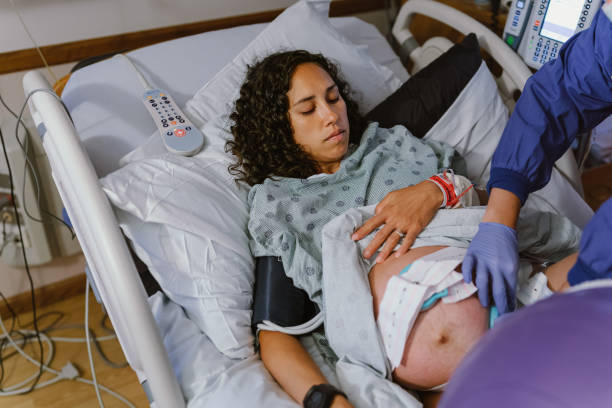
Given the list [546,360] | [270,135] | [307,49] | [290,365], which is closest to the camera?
[546,360]

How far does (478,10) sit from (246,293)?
4.76 feet

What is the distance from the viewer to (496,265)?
3.19 ft

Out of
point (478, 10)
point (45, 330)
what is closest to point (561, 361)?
point (478, 10)

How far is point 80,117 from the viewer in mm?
1448

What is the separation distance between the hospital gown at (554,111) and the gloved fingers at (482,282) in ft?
0.62

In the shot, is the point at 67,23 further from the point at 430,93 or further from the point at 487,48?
the point at 487,48

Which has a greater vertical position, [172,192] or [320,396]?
[172,192]

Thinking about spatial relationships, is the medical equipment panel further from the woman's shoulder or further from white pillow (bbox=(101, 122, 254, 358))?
white pillow (bbox=(101, 122, 254, 358))

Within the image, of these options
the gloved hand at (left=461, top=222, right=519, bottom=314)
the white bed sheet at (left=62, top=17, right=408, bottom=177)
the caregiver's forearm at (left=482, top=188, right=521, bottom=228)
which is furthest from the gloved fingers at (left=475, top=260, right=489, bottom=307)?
the white bed sheet at (left=62, top=17, right=408, bottom=177)

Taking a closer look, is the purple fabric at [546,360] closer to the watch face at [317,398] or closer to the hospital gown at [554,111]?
the watch face at [317,398]

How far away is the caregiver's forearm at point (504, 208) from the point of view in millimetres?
1044

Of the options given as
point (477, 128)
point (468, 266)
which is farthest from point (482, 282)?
point (477, 128)

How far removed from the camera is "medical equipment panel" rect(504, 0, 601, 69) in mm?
1474

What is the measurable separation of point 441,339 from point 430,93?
84 cm
